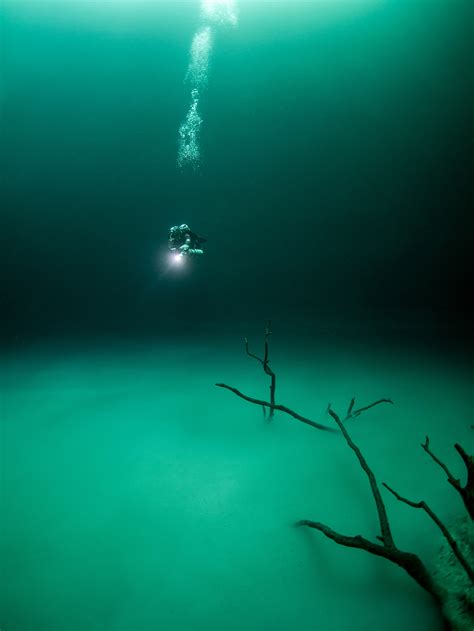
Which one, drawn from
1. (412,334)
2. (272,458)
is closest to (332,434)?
(272,458)

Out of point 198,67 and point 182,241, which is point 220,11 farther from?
point 182,241

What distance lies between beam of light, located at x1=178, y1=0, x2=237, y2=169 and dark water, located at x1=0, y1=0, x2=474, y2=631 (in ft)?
0.57

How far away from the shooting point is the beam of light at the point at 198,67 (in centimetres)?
597

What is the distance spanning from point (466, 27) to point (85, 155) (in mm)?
7286

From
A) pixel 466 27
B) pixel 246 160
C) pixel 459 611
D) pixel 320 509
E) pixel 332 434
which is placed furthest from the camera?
pixel 246 160

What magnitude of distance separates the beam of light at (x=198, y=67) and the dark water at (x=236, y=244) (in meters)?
0.17

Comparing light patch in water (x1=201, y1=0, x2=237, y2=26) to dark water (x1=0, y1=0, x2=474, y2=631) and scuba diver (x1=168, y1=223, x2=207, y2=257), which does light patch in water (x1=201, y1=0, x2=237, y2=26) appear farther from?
scuba diver (x1=168, y1=223, x2=207, y2=257)

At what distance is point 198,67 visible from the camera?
6.18 metres

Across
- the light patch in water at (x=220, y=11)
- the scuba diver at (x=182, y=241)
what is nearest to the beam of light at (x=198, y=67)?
the light patch in water at (x=220, y=11)

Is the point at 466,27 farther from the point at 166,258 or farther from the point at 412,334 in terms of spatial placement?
the point at 166,258

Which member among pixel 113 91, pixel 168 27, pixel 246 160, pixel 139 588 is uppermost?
pixel 168 27

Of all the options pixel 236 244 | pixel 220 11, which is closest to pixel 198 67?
pixel 220 11

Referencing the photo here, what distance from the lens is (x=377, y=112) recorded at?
614 cm

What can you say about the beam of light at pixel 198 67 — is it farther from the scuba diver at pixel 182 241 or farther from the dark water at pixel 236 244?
the scuba diver at pixel 182 241
